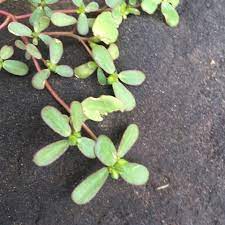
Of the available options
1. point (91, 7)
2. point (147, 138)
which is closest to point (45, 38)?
point (91, 7)

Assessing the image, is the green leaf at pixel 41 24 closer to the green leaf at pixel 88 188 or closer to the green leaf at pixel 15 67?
the green leaf at pixel 15 67

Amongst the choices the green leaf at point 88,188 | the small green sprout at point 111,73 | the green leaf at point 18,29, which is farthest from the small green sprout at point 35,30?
the green leaf at point 88,188

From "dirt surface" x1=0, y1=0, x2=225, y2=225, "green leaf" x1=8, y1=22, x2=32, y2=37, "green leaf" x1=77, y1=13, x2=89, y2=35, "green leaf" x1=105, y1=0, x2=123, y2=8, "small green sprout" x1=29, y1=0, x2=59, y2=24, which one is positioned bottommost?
"dirt surface" x1=0, y1=0, x2=225, y2=225

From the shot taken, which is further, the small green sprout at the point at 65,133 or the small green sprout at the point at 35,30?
the small green sprout at the point at 35,30

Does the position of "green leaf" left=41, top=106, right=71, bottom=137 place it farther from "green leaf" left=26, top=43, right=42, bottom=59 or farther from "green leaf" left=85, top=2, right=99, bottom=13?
"green leaf" left=85, top=2, right=99, bottom=13

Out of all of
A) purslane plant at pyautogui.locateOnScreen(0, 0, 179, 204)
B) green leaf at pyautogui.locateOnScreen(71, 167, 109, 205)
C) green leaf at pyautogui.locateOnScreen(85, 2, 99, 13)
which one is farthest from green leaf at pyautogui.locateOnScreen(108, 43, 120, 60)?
green leaf at pyautogui.locateOnScreen(71, 167, 109, 205)
